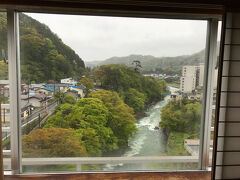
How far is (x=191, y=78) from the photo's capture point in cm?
208

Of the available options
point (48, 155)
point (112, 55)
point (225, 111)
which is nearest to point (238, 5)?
point (225, 111)

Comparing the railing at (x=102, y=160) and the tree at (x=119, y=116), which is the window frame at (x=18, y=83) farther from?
the tree at (x=119, y=116)

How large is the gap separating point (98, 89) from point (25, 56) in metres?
0.89

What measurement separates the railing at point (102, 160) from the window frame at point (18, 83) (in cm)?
10

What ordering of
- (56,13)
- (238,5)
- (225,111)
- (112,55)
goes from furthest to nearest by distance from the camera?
1. (112,55)
2. (56,13)
3. (225,111)
4. (238,5)

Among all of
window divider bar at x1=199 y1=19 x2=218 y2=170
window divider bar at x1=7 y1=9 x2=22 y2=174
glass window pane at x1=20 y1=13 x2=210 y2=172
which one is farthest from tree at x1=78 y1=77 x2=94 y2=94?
window divider bar at x1=199 y1=19 x2=218 y2=170

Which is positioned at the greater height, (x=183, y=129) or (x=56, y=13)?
(x=56, y=13)

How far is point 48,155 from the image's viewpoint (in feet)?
6.68

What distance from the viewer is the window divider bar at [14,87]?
1.83 m

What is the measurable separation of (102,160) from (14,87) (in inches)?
52.0

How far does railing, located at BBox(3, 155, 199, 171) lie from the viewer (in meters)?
2.02

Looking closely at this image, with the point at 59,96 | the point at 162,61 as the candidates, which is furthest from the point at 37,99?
the point at 162,61

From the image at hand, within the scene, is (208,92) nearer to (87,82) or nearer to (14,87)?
(87,82)

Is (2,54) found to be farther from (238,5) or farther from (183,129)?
(238,5)
